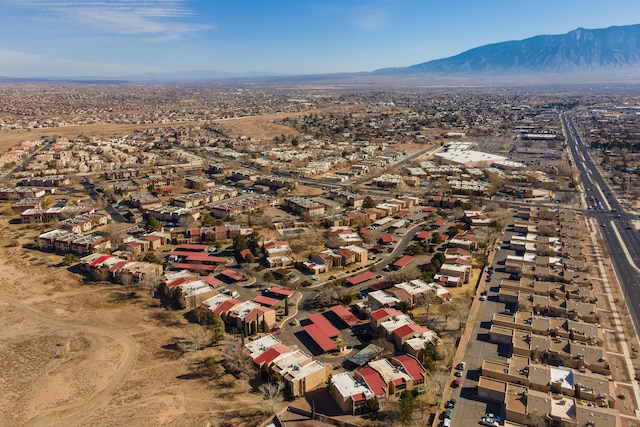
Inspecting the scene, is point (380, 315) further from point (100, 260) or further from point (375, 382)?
point (100, 260)

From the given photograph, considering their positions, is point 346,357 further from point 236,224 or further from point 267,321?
point 236,224

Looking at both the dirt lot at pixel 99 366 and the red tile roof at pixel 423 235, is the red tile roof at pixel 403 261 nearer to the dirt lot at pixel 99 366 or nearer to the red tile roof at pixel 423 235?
the red tile roof at pixel 423 235

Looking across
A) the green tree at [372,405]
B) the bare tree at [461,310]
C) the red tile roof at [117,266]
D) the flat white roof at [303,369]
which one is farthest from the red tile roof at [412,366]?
the red tile roof at [117,266]

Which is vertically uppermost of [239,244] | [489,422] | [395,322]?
[239,244]

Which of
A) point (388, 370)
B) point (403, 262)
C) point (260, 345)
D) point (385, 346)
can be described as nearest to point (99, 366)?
point (260, 345)

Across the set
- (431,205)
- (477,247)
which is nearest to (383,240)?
(477,247)

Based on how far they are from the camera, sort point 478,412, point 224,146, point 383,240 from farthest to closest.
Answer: point 224,146
point 383,240
point 478,412
